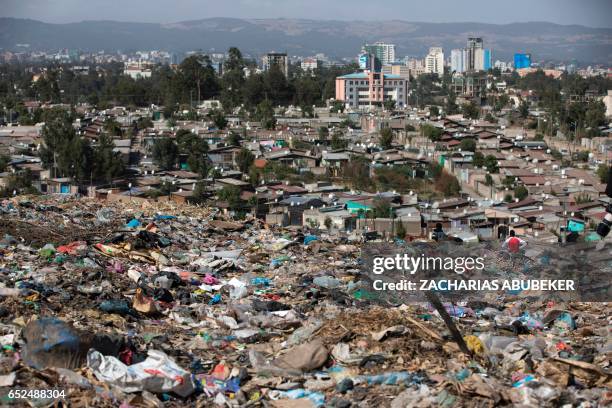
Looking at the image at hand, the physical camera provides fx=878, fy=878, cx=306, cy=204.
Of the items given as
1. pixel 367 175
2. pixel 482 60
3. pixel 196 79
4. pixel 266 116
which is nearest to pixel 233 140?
pixel 367 175

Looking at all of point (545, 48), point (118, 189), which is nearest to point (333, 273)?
point (118, 189)

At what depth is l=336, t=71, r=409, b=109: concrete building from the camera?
3008 cm

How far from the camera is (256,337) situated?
10.7 feet

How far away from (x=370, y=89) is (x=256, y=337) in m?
28.1

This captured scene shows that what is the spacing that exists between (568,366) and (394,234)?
6307mm

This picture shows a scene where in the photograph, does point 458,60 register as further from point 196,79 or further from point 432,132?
point 432,132

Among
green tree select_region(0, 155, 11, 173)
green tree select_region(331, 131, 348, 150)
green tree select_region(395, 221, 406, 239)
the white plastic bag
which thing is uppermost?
the white plastic bag

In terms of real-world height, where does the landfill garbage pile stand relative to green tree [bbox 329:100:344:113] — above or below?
above

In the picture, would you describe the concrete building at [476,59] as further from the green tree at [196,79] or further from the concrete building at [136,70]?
the green tree at [196,79]

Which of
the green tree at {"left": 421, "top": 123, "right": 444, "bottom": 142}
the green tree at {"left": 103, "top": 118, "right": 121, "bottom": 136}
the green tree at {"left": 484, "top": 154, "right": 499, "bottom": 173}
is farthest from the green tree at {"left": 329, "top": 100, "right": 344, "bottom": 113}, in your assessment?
the green tree at {"left": 484, "top": 154, "right": 499, "bottom": 173}

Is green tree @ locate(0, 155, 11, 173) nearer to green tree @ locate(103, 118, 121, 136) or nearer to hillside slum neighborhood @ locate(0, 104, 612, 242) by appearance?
hillside slum neighborhood @ locate(0, 104, 612, 242)

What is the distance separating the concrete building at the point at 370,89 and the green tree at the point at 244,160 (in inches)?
558

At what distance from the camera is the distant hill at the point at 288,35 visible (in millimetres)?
135750

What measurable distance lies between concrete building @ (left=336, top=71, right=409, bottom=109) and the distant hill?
305 feet
